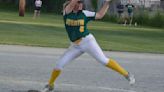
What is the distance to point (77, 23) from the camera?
388 inches

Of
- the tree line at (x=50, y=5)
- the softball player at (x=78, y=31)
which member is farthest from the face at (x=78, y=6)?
the tree line at (x=50, y=5)

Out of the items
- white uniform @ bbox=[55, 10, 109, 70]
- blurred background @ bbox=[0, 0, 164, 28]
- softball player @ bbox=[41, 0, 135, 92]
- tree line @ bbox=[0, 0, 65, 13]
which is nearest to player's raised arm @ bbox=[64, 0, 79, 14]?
softball player @ bbox=[41, 0, 135, 92]

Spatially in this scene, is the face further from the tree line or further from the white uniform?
the tree line

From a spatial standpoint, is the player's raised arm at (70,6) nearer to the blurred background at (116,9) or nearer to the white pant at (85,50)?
the white pant at (85,50)

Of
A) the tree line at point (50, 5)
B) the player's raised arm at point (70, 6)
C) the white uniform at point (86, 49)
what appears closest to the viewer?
the player's raised arm at point (70, 6)

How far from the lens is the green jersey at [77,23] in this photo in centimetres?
987

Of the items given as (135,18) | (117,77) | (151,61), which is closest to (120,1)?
(135,18)

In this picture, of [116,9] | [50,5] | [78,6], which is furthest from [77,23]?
[50,5]

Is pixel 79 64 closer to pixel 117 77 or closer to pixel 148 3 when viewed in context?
pixel 117 77

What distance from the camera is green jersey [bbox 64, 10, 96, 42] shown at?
9867 millimetres

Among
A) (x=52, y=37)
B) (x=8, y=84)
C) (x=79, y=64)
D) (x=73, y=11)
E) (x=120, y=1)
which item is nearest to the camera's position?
(x=73, y=11)

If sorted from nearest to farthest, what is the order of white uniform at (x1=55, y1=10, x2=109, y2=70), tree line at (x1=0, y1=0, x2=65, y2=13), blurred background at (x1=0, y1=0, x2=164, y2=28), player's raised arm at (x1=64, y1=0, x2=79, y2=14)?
1. player's raised arm at (x1=64, y1=0, x2=79, y2=14)
2. white uniform at (x1=55, y1=10, x2=109, y2=70)
3. blurred background at (x1=0, y1=0, x2=164, y2=28)
4. tree line at (x1=0, y1=0, x2=65, y2=13)

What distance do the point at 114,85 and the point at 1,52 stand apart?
7.32 metres

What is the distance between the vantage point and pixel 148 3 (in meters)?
64.2
